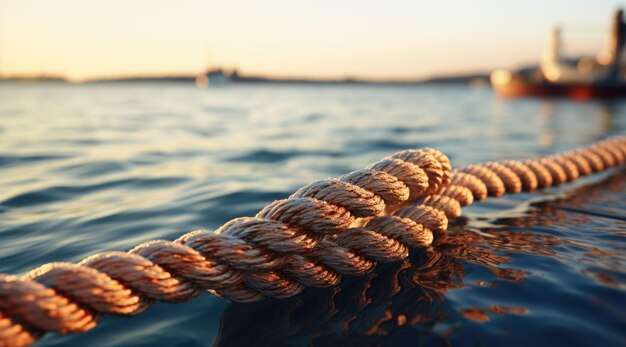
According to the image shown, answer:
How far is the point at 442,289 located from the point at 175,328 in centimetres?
109

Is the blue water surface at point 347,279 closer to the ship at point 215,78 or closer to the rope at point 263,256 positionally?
the rope at point 263,256

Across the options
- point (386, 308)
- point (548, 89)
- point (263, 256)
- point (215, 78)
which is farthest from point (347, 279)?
point (215, 78)

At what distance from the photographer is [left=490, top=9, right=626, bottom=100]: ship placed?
25.9m

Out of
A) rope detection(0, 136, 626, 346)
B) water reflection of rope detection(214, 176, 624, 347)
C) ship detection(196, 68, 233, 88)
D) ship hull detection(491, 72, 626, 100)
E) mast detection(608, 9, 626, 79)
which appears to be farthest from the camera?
ship detection(196, 68, 233, 88)

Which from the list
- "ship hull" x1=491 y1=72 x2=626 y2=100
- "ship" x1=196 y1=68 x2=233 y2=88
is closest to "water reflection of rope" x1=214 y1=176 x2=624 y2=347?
"ship hull" x1=491 y1=72 x2=626 y2=100

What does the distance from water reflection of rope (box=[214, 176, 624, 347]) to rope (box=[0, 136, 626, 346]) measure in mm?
65

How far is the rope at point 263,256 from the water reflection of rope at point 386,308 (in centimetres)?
7

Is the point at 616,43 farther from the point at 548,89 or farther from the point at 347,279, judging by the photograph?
the point at 347,279

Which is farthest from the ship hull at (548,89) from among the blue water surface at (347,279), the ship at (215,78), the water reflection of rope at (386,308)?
the ship at (215,78)

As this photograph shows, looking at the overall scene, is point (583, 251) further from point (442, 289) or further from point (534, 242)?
point (442, 289)

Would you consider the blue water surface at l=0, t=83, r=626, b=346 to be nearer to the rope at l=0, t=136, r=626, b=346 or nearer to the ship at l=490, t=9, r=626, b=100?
the rope at l=0, t=136, r=626, b=346

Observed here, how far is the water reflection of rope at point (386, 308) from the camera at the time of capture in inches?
58.5

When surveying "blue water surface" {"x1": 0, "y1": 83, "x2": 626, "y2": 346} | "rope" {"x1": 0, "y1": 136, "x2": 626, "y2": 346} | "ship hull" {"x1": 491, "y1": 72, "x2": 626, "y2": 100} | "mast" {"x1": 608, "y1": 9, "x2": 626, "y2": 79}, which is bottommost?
"blue water surface" {"x1": 0, "y1": 83, "x2": 626, "y2": 346}

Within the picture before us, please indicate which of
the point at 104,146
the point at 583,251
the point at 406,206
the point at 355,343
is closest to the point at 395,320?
the point at 355,343
